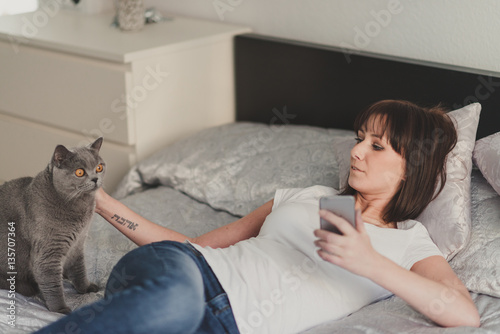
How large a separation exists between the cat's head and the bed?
0.91 feet

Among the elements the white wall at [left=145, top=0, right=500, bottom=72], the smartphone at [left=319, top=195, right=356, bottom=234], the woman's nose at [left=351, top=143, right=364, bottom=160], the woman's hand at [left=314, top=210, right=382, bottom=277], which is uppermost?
the white wall at [left=145, top=0, right=500, bottom=72]

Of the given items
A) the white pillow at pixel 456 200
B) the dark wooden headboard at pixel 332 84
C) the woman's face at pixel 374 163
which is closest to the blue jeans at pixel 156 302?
the woman's face at pixel 374 163

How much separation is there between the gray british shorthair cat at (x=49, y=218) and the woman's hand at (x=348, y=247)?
1.79 ft

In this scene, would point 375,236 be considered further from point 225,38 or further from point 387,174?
point 225,38

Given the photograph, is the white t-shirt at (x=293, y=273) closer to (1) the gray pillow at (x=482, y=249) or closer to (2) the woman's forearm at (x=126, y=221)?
(1) the gray pillow at (x=482, y=249)

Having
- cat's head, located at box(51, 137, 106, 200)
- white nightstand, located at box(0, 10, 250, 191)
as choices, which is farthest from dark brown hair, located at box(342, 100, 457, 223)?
white nightstand, located at box(0, 10, 250, 191)

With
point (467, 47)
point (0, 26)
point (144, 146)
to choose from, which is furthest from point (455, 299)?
point (0, 26)

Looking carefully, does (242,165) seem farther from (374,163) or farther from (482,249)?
(482,249)

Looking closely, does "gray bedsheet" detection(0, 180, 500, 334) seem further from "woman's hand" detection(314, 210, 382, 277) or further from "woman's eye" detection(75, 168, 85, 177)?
"woman's eye" detection(75, 168, 85, 177)

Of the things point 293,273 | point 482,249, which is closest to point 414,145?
point 482,249

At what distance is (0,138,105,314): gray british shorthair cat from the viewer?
1.33 metres

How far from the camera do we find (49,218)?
1338mm

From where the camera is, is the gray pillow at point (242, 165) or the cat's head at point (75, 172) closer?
the cat's head at point (75, 172)

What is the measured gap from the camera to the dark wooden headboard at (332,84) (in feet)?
5.92
